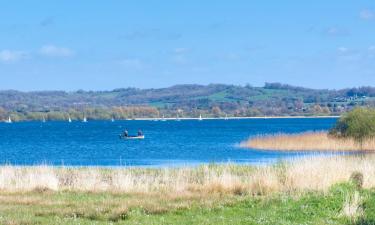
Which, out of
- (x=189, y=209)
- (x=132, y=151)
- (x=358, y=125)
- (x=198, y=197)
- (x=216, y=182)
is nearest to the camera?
(x=189, y=209)

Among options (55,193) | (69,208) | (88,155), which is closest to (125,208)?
(69,208)

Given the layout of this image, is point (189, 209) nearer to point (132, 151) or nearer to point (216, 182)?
point (216, 182)

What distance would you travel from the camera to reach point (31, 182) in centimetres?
2581

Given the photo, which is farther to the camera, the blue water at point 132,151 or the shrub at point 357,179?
the blue water at point 132,151

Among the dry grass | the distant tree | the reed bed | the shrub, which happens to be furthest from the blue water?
the shrub

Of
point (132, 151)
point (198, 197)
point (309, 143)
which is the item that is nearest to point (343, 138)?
point (309, 143)

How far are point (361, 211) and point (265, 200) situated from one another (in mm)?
3112

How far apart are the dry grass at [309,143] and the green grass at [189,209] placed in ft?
103

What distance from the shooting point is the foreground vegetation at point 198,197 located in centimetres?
1795

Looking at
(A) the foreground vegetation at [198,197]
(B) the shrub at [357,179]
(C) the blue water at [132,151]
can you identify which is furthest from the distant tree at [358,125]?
(B) the shrub at [357,179]

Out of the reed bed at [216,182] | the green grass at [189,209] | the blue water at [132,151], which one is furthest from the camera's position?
the blue water at [132,151]

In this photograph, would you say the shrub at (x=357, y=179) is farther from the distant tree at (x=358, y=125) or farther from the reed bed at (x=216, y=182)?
the distant tree at (x=358, y=125)

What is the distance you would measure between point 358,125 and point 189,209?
1421 inches

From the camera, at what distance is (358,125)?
53500mm
